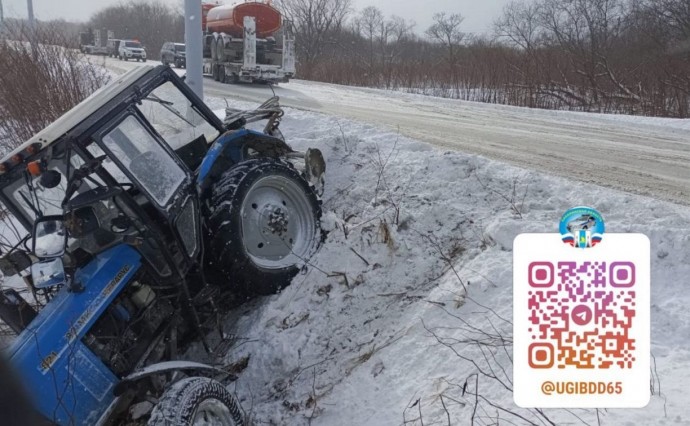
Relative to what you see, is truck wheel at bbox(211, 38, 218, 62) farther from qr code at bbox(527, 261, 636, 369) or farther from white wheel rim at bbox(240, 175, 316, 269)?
qr code at bbox(527, 261, 636, 369)

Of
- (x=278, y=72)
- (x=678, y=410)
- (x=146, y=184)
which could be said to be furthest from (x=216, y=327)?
(x=278, y=72)

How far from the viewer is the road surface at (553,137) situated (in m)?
6.25

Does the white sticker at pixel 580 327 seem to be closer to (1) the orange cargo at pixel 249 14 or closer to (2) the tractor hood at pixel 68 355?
(2) the tractor hood at pixel 68 355

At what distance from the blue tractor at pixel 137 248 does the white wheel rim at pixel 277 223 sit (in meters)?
0.01

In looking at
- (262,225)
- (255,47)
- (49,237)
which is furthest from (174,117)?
(255,47)

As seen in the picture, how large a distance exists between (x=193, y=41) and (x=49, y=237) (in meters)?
4.40

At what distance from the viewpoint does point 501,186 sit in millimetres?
5539

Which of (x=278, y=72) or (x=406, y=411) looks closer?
(x=406, y=411)

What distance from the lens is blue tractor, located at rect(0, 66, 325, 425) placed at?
3.36 metres

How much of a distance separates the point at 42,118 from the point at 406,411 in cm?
936

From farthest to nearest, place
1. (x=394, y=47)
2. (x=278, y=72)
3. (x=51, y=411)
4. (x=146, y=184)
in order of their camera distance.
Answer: (x=394, y=47) < (x=278, y=72) < (x=146, y=184) < (x=51, y=411)

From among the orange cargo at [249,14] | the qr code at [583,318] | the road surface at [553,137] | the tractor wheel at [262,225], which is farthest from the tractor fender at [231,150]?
the orange cargo at [249,14]

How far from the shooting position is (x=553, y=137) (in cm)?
912

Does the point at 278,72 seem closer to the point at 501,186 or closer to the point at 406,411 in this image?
the point at 501,186
